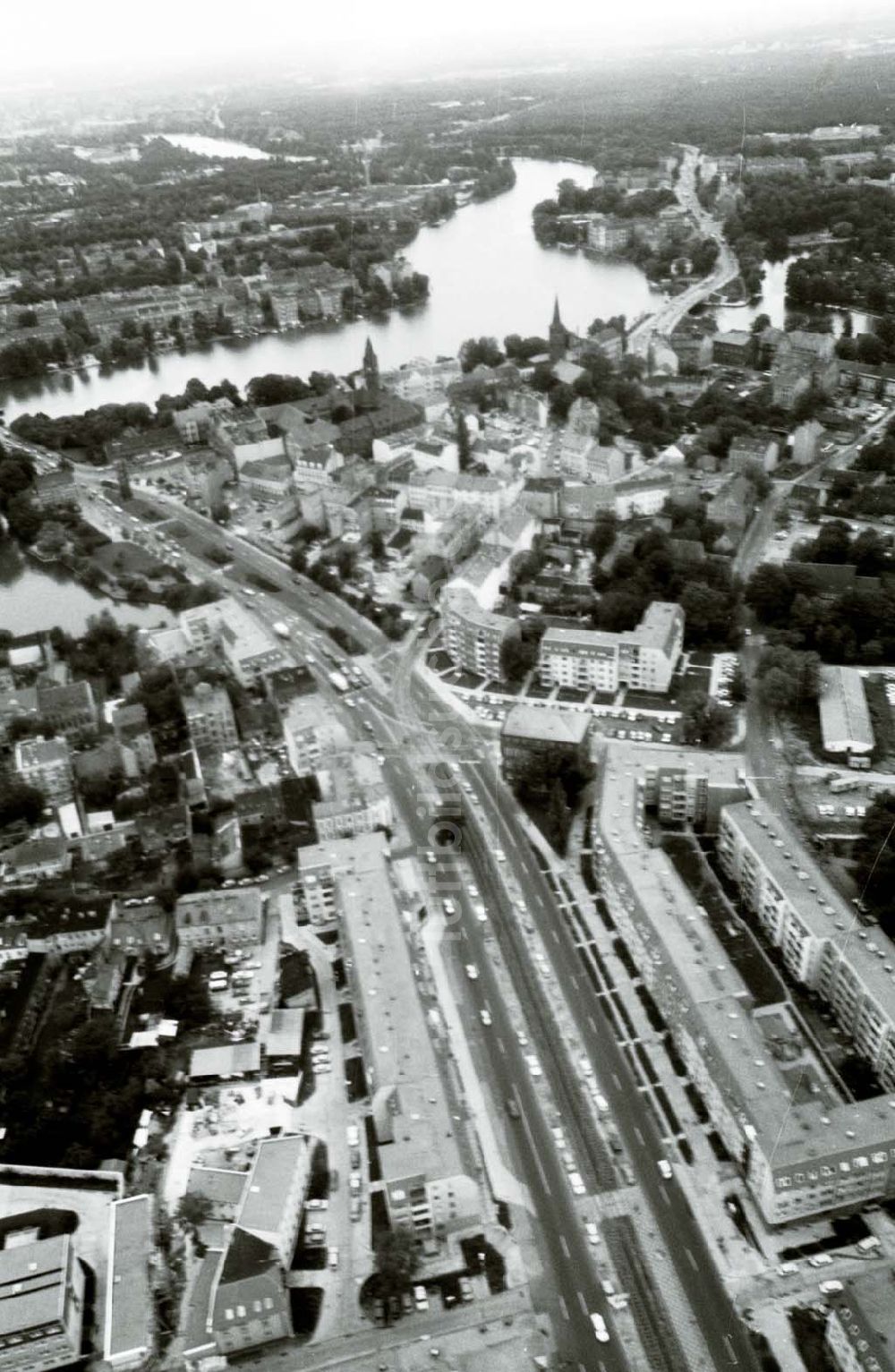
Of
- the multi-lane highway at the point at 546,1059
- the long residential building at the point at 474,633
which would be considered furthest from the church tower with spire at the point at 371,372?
the multi-lane highway at the point at 546,1059

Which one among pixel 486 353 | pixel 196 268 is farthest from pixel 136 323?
pixel 486 353

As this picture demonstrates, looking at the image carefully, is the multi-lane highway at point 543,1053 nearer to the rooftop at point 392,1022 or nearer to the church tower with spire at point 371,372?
the rooftop at point 392,1022

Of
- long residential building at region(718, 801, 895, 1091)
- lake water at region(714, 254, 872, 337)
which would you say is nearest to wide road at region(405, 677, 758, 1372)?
long residential building at region(718, 801, 895, 1091)

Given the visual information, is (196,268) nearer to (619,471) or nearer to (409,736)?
(619,471)

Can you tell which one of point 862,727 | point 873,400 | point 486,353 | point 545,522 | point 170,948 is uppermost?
point 486,353

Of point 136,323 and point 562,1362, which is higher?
point 136,323

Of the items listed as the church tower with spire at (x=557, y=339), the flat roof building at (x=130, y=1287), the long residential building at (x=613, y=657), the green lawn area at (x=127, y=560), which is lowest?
the flat roof building at (x=130, y=1287)

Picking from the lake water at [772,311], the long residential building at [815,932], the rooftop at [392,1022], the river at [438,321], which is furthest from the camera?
the river at [438,321]
